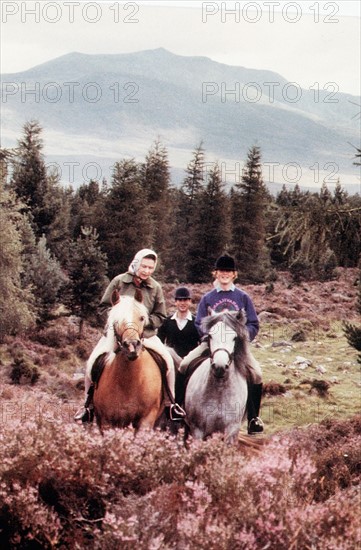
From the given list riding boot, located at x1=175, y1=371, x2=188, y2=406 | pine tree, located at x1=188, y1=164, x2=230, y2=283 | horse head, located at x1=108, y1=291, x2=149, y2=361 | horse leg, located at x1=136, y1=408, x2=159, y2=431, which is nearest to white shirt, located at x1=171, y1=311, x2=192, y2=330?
riding boot, located at x1=175, y1=371, x2=188, y2=406

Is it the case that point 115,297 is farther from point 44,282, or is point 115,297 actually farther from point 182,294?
point 44,282

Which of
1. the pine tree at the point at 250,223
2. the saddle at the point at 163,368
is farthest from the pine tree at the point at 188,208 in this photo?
the saddle at the point at 163,368

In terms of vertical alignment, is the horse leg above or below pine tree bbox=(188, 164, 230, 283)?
below

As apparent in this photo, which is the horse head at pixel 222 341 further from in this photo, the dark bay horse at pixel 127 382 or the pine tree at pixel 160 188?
the pine tree at pixel 160 188

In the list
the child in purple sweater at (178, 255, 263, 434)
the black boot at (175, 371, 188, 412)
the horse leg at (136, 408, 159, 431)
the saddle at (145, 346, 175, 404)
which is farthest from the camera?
the black boot at (175, 371, 188, 412)

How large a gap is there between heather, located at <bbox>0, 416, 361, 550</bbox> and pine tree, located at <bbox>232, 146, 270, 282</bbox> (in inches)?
1509

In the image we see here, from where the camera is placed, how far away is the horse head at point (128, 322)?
21.1 feet

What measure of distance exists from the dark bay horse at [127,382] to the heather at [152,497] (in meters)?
0.44

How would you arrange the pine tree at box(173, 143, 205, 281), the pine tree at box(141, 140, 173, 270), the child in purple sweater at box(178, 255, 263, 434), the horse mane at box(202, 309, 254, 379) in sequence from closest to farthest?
the horse mane at box(202, 309, 254, 379), the child in purple sweater at box(178, 255, 263, 434), the pine tree at box(141, 140, 173, 270), the pine tree at box(173, 143, 205, 281)

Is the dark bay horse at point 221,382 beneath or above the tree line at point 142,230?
beneath

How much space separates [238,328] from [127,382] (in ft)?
4.77

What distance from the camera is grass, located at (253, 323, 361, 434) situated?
15564mm

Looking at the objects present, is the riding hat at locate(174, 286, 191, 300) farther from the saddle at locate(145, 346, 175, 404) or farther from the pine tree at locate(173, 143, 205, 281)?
the pine tree at locate(173, 143, 205, 281)

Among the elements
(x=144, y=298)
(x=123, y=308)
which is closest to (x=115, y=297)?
(x=123, y=308)
